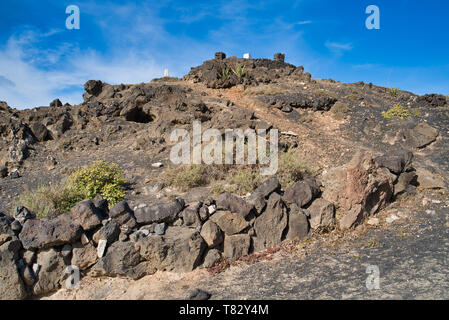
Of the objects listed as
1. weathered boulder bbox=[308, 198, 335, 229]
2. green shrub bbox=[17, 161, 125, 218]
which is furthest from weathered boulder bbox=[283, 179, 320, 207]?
green shrub bbox=[17, 161, 125, 218]

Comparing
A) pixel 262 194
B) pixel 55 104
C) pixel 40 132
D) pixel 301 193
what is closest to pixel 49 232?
Result: pixel 262 194

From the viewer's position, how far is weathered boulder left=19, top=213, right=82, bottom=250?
453 centimetres

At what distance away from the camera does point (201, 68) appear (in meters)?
19.1

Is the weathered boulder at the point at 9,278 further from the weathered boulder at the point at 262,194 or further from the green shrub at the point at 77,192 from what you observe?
the weathered boulder at the point at 262,194

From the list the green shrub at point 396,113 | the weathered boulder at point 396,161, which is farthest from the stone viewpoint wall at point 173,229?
the green shrub at point 396,113

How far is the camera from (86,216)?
4848mm

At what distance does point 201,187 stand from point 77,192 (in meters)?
2.62

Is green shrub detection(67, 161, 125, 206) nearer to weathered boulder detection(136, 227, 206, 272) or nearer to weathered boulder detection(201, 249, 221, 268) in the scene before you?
weathered boulder detection(136, 227, 206, 272)

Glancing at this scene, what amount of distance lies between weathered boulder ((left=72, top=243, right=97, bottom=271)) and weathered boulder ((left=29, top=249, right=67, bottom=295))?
0.19 m

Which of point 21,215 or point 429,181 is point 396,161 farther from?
point 21,215

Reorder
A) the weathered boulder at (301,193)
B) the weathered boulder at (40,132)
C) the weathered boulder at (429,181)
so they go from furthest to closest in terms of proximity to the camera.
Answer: the weathered boulder at (40,132) → the weathered boulder at (429,181) → the weathered boulder at (301,193)

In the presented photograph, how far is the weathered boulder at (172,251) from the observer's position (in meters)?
4.73

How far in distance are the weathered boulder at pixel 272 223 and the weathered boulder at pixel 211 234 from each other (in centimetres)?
73

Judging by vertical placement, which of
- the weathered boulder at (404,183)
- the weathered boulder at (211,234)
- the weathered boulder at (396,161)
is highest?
the weathered boulder at (396,161)
